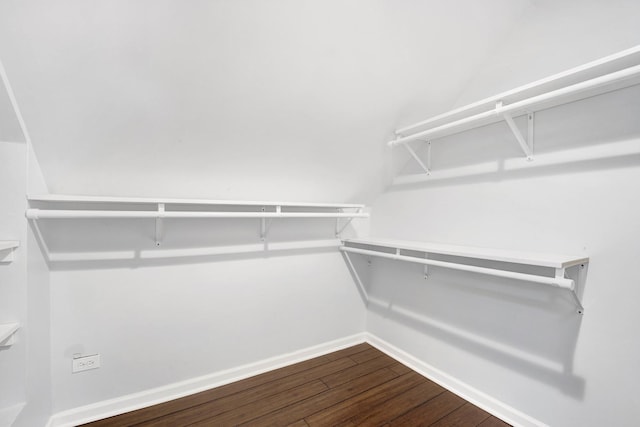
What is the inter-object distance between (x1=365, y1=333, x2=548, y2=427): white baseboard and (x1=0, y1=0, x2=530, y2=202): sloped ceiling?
5.02 feet

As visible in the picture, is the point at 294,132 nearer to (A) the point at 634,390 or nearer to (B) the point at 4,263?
(B) the point at 4,263

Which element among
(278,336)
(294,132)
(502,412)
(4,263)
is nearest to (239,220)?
(294,132)

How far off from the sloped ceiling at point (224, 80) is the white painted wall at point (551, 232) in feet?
1.05

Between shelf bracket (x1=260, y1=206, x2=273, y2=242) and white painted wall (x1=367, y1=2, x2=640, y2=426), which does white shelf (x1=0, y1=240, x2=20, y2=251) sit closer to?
shelf bracket (x1=260, y1=206, x2=273, y2=242)

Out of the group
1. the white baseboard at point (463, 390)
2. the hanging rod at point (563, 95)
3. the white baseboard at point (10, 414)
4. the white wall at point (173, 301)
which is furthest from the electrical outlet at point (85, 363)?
the hanging rod at point (563, 95)

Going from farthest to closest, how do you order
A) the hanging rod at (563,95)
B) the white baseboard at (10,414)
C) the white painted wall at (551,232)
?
the white painted wall at (551,232) → the white baseboard at (10,414) → the hanging rod at (563,95)

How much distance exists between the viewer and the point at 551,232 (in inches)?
56.1

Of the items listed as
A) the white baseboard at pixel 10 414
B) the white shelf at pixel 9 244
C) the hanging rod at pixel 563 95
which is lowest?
the white baseboard at pixel 10 414

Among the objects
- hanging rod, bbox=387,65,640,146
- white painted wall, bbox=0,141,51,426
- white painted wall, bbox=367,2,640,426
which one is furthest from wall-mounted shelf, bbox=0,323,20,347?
white painted wall, bbox=367,2,640,426

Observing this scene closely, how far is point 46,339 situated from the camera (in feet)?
4.57

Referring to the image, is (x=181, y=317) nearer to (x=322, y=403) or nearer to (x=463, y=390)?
(x=322, y=403)

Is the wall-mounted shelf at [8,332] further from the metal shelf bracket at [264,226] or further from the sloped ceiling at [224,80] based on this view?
the metal shelf bracket at [264,226]

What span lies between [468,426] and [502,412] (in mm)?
231

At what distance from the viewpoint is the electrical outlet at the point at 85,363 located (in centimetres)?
148
